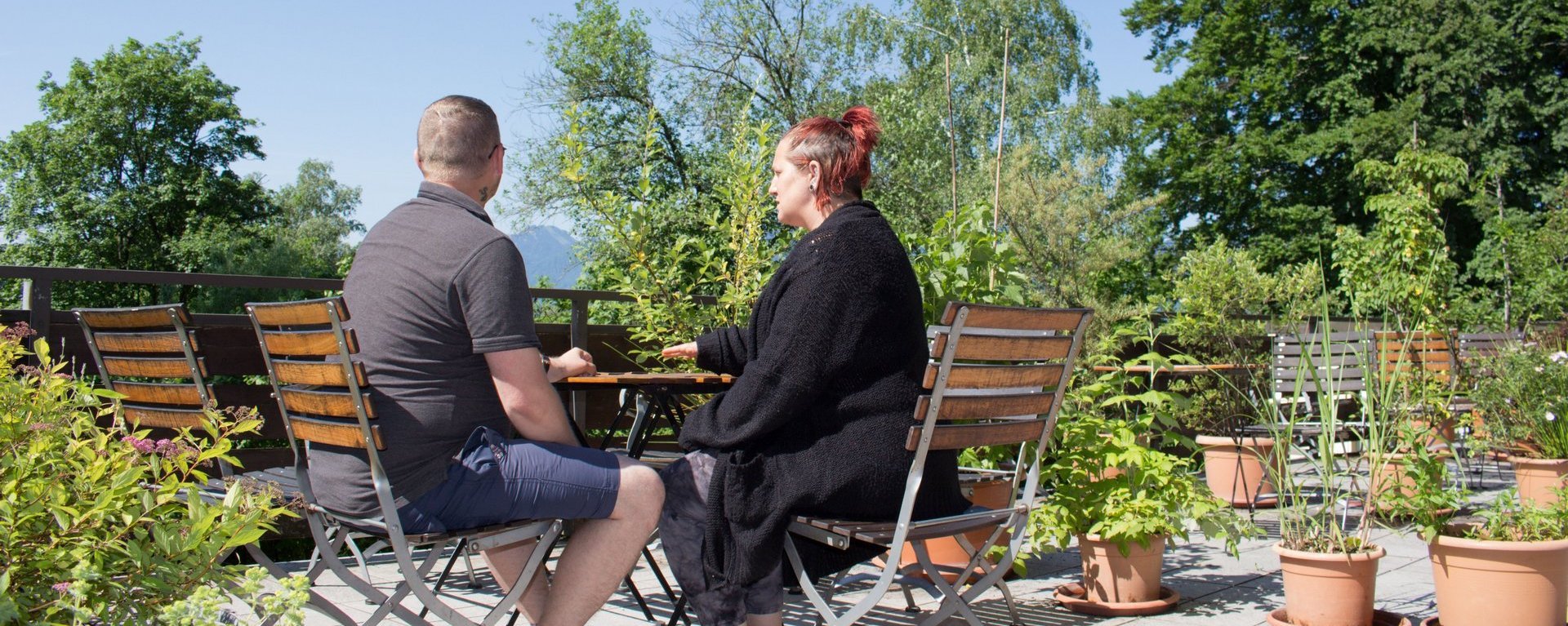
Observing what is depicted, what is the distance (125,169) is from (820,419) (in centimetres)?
4492

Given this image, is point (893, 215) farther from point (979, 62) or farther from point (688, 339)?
point (688, 339)

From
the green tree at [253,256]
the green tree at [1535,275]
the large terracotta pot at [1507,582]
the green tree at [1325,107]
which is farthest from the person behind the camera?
the green tree at [253,256]

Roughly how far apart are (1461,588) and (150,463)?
3006 millimetres

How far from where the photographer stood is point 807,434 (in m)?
2.38

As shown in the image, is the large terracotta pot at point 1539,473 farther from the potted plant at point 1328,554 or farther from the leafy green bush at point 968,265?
the leafy green bush at point 968,265

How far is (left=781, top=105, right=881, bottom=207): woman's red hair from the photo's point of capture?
106 inches

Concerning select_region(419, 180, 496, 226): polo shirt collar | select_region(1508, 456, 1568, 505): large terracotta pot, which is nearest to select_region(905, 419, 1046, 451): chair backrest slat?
select_region(419, 180, 496, 226): polo shirt collar

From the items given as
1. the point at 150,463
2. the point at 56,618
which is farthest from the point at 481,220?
the point at 56,618

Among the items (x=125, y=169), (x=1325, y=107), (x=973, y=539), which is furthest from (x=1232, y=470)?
(x=125, y=169)

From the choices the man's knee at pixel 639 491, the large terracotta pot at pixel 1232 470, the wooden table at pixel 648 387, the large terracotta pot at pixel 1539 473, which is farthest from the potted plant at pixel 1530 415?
the man's knee at pixel 639 491

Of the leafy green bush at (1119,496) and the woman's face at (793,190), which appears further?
the leafy green bush at (1119,496)

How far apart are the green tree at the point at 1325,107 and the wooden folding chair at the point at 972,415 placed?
823 inches

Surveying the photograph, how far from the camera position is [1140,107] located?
1107 inches

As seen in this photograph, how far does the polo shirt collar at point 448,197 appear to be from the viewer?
234cm
